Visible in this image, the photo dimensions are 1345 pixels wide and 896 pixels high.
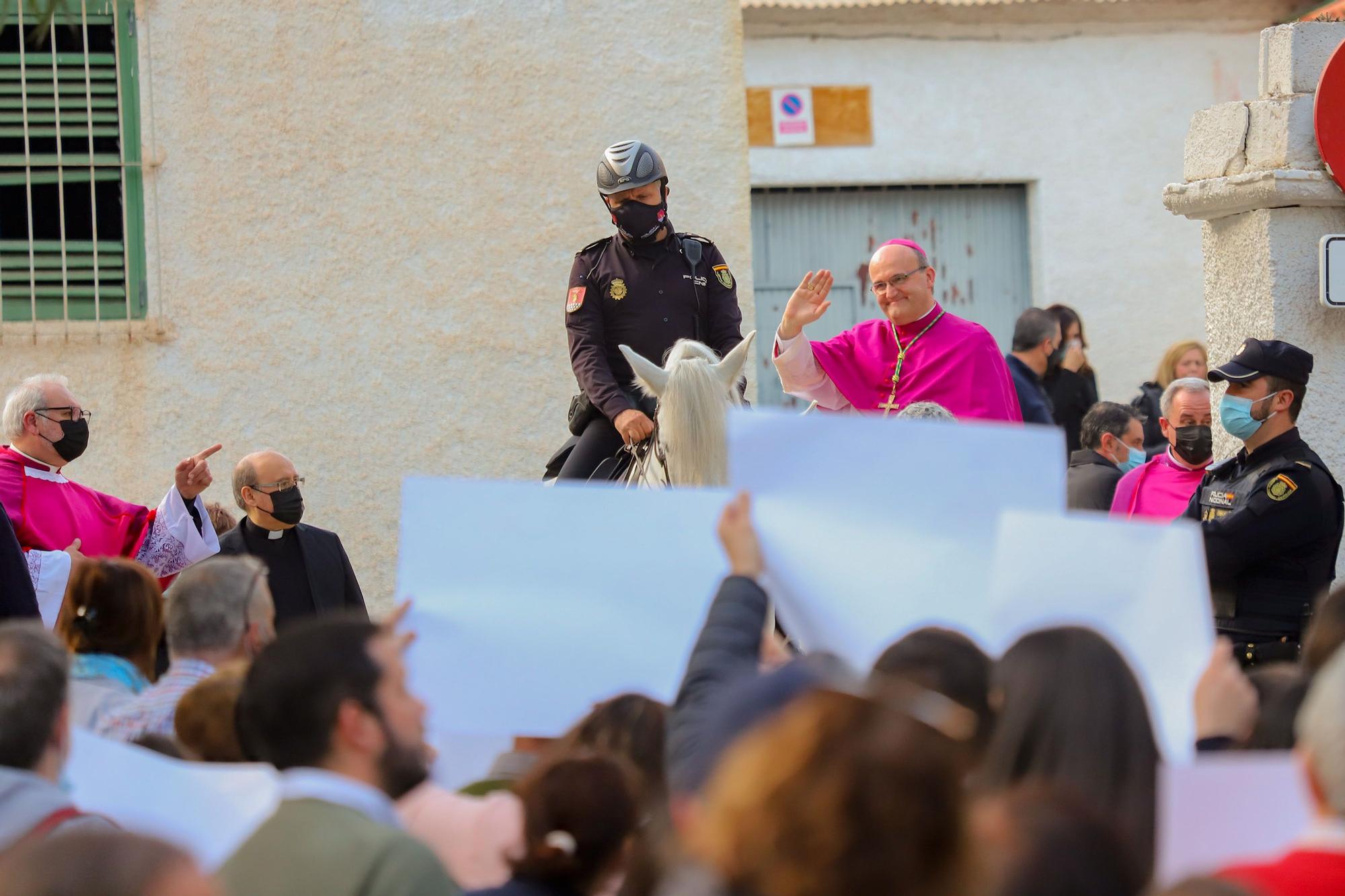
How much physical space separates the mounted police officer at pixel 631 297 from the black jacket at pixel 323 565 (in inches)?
40.0

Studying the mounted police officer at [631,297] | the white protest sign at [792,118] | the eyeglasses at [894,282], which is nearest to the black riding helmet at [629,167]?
the mounted police officer at [631,297]

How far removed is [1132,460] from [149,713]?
5.55m

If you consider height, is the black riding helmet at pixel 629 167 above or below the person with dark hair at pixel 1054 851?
above

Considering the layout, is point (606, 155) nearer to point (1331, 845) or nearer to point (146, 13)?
point (146, 13)

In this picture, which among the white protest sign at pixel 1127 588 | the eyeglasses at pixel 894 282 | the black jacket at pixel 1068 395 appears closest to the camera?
the white protest sign at pixel 1127 588

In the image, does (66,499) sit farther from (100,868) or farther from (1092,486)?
(100,868)

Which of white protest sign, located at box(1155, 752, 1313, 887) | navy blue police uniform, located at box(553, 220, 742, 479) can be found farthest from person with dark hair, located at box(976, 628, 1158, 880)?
navy blue police uniform, located at box(553, 220, 742, 479)

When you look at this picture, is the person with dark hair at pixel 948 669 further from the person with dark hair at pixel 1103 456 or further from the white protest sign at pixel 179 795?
the person with dark hair at pixel 1103 456

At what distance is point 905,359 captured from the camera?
21.2ft

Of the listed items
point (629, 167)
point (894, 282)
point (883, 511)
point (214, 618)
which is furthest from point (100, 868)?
point (629, 167)

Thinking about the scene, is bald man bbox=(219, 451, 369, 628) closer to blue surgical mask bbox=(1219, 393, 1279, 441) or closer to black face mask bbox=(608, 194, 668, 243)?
black face mask bbox=(608, 194, 668, 243)

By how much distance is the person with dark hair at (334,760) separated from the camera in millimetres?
2334

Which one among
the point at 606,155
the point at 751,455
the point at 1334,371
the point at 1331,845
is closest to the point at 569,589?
the point at 751,455

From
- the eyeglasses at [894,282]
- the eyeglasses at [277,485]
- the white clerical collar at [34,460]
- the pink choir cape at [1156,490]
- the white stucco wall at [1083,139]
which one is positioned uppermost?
the white stucco wall at [1083,139]
